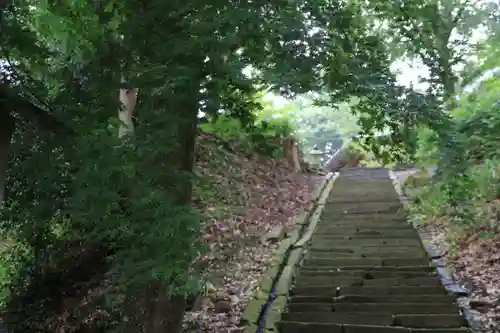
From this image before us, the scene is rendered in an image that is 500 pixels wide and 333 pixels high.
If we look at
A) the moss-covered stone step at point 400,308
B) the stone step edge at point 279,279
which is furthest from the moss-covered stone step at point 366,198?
the moss-covered stone step at point 400,308

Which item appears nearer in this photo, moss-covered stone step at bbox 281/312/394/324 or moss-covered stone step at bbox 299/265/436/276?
moss-covered stone step at bbox 281/312/394/324

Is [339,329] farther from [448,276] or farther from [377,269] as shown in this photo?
[448,276]

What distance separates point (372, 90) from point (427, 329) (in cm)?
319

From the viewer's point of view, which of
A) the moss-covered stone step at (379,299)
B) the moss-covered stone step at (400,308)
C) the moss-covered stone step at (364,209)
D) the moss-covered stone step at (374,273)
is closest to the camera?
the moss-covered stone step at (400,308)

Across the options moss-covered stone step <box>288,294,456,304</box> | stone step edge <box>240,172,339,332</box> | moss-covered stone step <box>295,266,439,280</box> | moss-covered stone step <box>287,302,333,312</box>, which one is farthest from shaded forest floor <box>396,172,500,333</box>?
stone step edge <box>240,172,339,332</box>

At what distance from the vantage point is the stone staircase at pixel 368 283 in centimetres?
540

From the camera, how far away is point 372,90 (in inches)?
123

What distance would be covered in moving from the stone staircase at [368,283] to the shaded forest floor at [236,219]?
2.25ft

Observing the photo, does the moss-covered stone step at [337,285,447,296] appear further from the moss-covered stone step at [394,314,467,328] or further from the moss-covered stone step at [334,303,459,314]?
the moss-covered stone step at [394,314,467,328]

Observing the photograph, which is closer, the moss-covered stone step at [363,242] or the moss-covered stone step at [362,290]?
the moss-covered stone step at [362,290]

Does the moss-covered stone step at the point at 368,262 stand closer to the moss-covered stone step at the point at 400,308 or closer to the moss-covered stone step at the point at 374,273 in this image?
the moss-covered stone step at the point at 374,273

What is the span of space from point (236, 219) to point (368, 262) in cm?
248

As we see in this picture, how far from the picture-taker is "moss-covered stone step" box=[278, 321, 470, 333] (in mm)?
5125

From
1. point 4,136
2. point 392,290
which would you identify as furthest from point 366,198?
point 4,136
